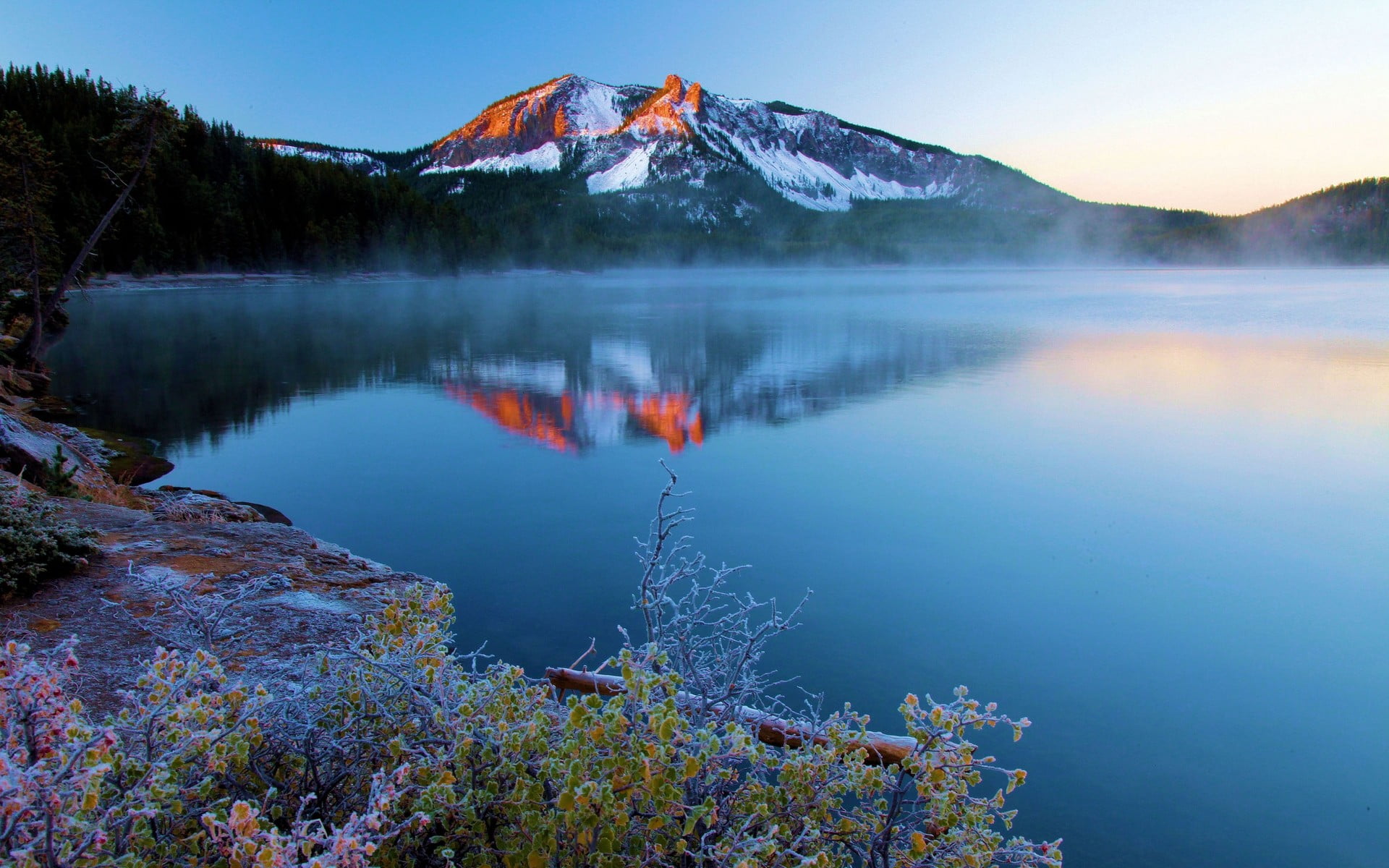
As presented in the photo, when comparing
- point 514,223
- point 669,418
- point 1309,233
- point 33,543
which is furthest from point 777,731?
point 1309,233

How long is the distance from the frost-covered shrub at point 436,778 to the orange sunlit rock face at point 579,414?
1036cm

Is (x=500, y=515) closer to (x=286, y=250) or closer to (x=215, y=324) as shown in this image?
(x=215, y=324)

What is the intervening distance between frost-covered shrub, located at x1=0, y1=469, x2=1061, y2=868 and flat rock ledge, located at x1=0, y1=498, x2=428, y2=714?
0.58 metres

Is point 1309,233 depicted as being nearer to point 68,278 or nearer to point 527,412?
point 527,412

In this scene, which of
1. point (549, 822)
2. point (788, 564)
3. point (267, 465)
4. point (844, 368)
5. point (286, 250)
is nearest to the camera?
point (549, 822)

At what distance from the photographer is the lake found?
5176 millimetres

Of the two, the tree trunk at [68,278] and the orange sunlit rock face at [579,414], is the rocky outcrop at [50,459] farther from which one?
the tree trunk at [68,278]

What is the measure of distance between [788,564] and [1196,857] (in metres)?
4.20

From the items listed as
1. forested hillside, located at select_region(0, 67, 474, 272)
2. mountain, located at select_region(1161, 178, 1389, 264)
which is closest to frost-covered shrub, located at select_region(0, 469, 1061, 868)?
forested hillside, located at select_region(0, 67, 474, 272)

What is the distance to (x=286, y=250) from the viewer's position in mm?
80500

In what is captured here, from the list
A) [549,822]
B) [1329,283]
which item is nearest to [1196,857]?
[549,822]

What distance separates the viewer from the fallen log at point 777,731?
3057 mm

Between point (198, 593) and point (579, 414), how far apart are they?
11.0 metres

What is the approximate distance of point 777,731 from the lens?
376 cm
